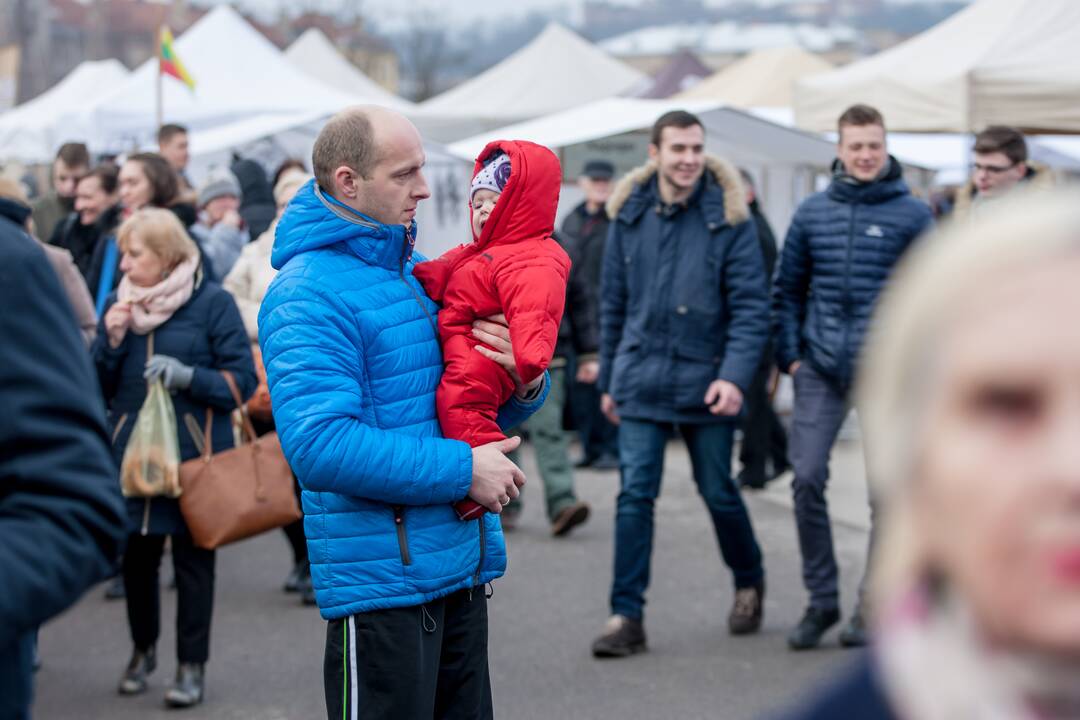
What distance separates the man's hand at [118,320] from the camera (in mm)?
5551

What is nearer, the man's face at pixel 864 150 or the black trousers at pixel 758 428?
the man's face at pixel 864 150

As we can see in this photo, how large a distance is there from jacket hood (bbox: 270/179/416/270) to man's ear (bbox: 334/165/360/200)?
28 millimetres

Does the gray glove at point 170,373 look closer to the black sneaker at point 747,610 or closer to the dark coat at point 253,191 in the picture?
the black sneaker at point 747,610

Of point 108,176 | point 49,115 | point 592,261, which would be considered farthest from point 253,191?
point 49,115

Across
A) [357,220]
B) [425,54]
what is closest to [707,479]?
[357,220]

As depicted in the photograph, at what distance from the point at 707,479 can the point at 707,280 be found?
0.81m

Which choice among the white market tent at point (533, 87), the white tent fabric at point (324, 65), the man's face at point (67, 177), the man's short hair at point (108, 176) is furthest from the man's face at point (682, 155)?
the white tent fabric at point (324, 65)

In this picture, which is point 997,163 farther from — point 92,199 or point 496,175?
point 92,199

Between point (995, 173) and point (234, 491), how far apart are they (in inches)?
150

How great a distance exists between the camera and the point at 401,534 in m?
3.30

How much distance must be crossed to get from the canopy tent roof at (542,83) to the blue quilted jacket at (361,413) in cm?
1758

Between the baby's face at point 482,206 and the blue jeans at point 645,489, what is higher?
the baby's face at point 482,206

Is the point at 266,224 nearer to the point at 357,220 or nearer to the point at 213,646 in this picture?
the point at 213,646

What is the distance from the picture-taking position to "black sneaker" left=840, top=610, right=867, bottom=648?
244 inches
